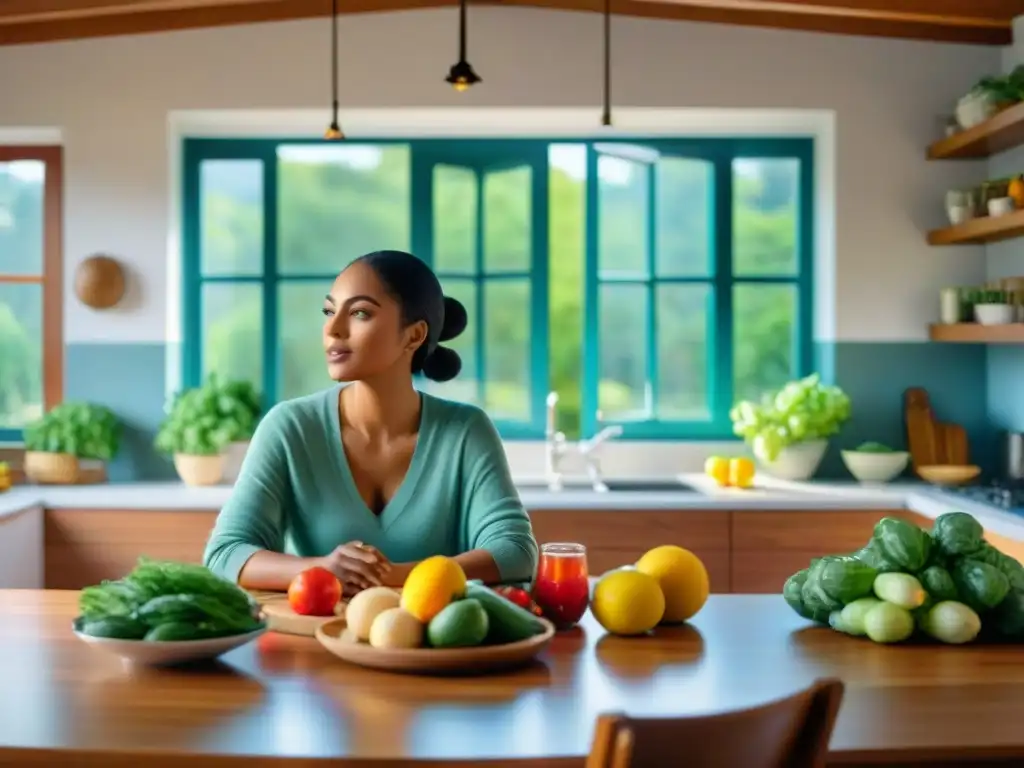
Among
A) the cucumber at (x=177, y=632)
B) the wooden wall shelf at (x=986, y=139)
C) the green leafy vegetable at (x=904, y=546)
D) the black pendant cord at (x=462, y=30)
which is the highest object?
the black pendant cord at (x=462, y=30)

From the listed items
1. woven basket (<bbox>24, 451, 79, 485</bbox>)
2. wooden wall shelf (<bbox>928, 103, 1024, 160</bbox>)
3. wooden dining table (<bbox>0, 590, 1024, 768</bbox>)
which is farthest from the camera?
woven basket (<bbox>24, 451, 79, 485</bbox>)

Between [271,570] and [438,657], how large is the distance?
606 mm

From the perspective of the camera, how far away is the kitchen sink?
4648 mm

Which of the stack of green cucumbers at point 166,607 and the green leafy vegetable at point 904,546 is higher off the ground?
the green leafy vegetable at point 904,546

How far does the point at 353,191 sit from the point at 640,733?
418 centimetres

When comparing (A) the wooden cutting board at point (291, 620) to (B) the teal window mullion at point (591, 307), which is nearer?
(A) the wooden cutting board at point (291, 620)

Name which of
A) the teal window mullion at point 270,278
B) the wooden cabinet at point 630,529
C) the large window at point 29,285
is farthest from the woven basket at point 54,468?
the wooden cabinet at point 630,529

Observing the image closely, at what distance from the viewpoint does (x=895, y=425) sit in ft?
16.7

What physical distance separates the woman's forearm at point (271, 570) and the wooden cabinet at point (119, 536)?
2126mm

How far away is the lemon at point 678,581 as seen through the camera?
212 centimetres

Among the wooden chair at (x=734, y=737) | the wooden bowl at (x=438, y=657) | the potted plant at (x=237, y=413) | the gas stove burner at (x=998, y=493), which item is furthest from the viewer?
the potted plant at (x=237, y=413)

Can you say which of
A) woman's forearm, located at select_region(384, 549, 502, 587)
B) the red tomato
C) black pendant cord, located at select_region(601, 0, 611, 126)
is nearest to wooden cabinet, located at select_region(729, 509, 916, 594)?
black pendant cord, located at select_region(601, 0, 611, 126)

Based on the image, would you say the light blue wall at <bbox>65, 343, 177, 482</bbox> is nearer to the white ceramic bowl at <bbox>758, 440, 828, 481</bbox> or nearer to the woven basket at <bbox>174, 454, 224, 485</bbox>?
the woven basket at <bbox>174, 454, 224, 485</bbox>

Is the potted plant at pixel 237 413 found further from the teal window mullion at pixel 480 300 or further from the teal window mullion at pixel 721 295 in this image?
the teal window mullion at pixel 721 295
